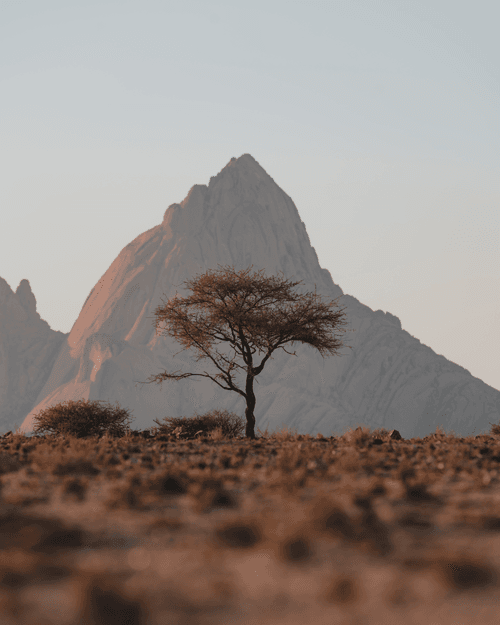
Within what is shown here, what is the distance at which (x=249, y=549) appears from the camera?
4133mm

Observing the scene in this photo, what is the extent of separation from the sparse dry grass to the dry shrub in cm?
1647

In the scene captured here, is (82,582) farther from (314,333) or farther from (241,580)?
(314,333)

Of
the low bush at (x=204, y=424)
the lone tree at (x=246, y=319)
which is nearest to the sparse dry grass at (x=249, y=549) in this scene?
the low bush at (x=204, y=424)

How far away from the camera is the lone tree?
25375 mm

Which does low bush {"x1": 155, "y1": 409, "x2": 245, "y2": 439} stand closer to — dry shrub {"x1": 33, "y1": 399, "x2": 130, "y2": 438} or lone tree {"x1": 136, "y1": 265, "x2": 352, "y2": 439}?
lone tree {"x1": 136, "y1": 265, "x2": 352, "y2": 439}

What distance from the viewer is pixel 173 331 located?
86.5 ft

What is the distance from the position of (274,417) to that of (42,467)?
619 feet

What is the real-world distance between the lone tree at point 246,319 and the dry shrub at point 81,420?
8.22 ft

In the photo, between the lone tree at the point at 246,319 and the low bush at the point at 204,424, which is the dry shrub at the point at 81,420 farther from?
the lone tree at the point at 246,319

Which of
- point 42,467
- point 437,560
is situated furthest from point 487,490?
point 42,467

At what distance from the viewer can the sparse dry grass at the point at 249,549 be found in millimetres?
3055

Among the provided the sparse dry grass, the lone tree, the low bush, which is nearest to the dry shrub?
the low bush

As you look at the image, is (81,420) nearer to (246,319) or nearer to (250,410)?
(250,410)

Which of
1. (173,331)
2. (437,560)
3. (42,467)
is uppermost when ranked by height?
(173,331)
